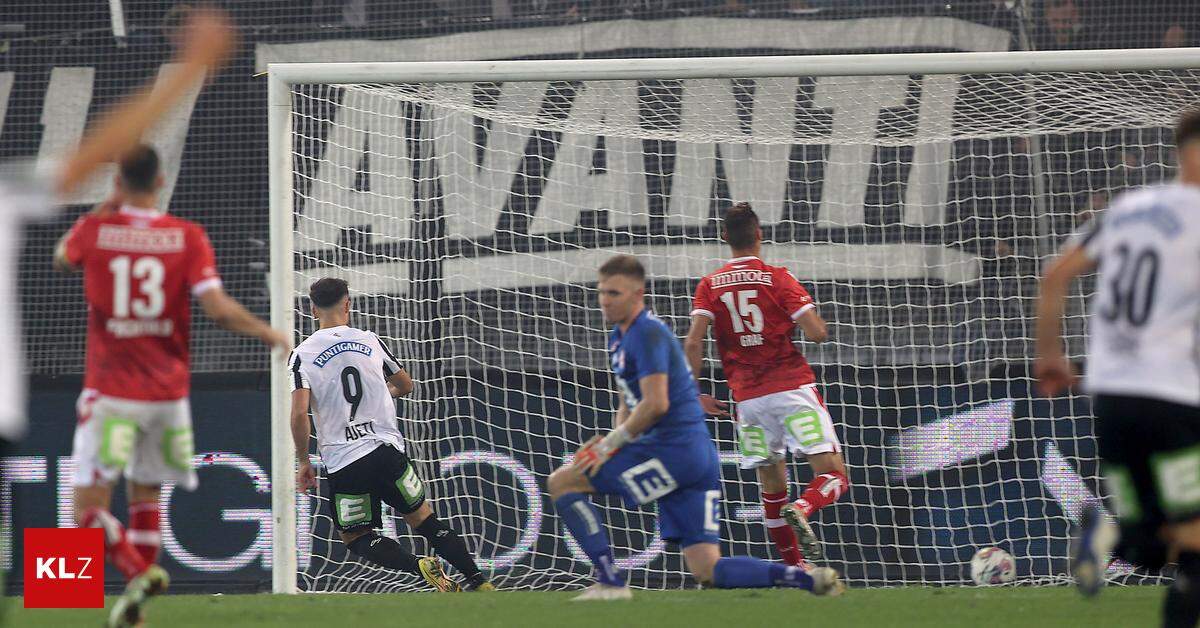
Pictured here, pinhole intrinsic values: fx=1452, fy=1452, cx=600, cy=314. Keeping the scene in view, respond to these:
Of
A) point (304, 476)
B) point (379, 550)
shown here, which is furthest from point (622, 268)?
point (379, 550)

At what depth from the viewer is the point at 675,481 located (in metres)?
6.45

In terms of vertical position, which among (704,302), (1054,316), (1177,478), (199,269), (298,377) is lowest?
(1177,478)

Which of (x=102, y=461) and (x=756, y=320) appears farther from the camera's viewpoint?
(x=756, y=320)

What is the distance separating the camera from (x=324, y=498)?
9.90 metres

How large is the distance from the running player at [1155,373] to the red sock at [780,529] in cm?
362

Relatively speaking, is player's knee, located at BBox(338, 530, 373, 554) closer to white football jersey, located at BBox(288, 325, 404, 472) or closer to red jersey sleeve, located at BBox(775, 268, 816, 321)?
white football jersey, located at BBox(288, 325, 404, 472)

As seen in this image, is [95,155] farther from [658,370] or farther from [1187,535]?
[1187,535]

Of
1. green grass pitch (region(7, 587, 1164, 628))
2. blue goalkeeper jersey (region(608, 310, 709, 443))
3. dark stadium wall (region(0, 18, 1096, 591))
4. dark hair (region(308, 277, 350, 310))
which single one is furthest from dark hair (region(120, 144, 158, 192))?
dark stadium wall (region(0, 18, 1096, 591))

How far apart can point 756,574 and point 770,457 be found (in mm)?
1663

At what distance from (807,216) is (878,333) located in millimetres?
928

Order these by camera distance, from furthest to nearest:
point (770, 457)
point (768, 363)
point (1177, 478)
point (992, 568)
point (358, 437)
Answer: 1. point (992, 568)
2. point (358, 437)
3. point (770, 457)
4. point (768, 363)
5. point (1177, 478)

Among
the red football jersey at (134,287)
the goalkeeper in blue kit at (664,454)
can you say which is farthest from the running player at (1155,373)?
the red football jersey at (134,287)

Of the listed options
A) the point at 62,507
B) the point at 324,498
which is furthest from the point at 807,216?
the point at 62,507

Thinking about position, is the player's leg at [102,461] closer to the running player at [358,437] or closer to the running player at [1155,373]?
the running player at [358,437]
